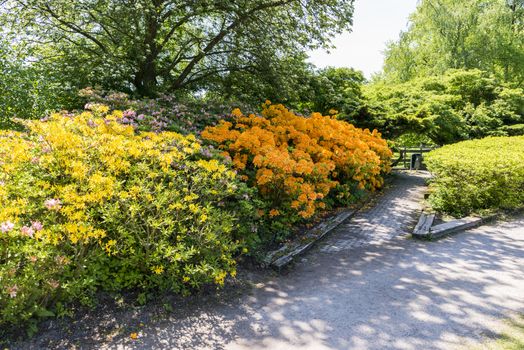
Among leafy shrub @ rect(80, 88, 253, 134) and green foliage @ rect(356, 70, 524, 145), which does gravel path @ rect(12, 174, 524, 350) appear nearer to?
leafy shrub @ rect(80, 88, 253, 134)

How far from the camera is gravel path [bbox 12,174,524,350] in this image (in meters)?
3.23

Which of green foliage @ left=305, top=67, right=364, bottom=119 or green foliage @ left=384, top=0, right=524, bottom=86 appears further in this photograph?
green foliage @ left=384, top=0, right=524, bottom=86

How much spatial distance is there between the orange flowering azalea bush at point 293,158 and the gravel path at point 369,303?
3.37 ft

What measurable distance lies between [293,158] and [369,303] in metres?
3.28

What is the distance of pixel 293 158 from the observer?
661 cm

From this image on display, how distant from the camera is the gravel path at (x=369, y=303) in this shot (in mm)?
3230

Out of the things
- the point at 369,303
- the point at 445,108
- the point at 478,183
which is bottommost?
the point at 369,303

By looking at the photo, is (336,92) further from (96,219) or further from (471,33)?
(471,33)

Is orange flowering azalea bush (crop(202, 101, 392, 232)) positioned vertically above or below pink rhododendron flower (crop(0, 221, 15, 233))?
above

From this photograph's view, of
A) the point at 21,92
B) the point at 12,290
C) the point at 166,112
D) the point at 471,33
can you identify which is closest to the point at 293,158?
the point at 166,112

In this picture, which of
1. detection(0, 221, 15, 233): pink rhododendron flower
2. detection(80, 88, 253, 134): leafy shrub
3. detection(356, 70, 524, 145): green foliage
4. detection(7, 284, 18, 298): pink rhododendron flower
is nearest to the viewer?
detection(7, 284, 18, 298): pink rhododendron flower

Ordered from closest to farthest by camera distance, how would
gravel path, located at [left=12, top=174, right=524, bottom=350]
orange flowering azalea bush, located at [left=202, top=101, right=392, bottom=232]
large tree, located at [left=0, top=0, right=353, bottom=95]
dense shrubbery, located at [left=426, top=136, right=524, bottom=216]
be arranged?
gravel path, located at [left=12, top=174, right=524, bottom=350] < orange flowering azalea bush, located at [left=202, top=101, right=392, bottom=232] < dense shrubbery, located at [left=426, top=136, right=524, bottom=216] < large tree, located at [left=0, top=0, right=353, bottom=95]

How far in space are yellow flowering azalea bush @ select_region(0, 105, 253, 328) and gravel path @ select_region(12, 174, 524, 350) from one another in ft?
1.82

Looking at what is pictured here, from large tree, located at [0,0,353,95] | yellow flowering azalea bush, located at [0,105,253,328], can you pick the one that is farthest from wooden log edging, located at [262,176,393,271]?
large tree, located at [0,0,353,95]
